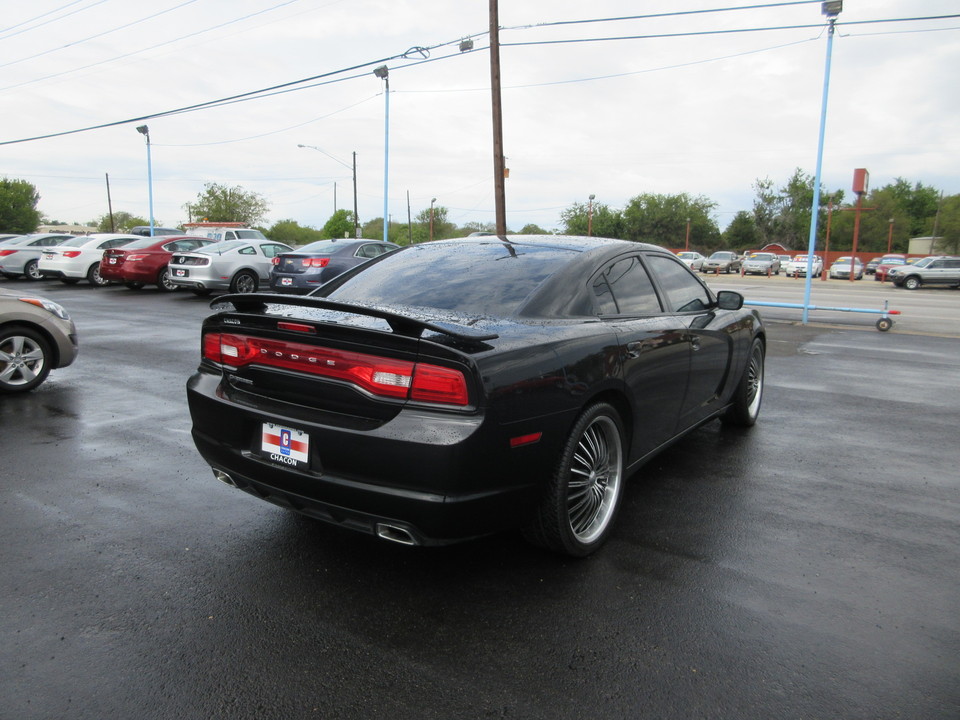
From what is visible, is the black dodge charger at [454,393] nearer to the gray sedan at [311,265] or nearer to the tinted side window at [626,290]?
the tinted side window at [626,290]

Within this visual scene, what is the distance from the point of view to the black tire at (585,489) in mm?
3066

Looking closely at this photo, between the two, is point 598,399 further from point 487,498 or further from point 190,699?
point 190,699

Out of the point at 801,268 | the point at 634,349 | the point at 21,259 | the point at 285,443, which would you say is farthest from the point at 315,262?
the point at 801,268

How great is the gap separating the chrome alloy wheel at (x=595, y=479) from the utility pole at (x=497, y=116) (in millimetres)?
17444

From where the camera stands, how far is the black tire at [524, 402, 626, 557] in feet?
10.1

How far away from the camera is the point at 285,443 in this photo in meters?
2.95

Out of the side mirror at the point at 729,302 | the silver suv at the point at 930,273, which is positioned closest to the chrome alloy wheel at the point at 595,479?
the side mirror at the point at 729,302

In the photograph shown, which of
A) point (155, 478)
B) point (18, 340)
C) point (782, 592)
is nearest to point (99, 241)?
point (18, 340)

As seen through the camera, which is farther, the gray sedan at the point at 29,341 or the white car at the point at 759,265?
the white car at the point at 759,265

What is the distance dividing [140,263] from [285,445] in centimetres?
1786

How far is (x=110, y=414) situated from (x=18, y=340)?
5.15 ft

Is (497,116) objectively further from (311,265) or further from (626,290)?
(626,290)

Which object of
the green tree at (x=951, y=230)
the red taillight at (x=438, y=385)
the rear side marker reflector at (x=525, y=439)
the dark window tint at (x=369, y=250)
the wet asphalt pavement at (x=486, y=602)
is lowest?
the wet asphalt pavement at (x=486, y=602)

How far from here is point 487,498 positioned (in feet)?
9.05
